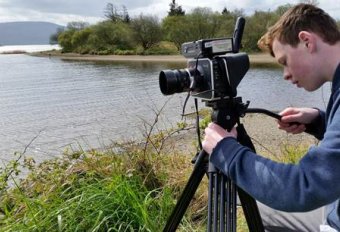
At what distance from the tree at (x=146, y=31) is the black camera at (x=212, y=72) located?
184 ft

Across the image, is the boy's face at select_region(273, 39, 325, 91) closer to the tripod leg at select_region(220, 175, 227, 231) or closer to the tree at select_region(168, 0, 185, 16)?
the tripod leg at select_region(220, 175, 227, 231)

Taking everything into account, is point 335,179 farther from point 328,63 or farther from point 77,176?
point 77,176

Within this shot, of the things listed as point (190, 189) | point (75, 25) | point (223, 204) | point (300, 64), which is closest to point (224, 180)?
point (223, 204)

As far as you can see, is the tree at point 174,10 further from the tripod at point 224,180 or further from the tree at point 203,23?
the tripod at point 224,180

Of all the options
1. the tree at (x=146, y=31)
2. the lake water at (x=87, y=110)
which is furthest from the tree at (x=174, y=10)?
the lake water at (x=87, y=110)

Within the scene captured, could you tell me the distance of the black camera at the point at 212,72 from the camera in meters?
1.52

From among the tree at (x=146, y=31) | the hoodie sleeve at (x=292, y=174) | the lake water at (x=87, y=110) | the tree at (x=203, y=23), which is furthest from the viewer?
the tree at (x=146, y=31)

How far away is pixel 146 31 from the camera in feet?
190

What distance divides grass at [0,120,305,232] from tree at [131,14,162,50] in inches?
2130

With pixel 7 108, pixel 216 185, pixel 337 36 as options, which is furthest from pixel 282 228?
pixel 7 108

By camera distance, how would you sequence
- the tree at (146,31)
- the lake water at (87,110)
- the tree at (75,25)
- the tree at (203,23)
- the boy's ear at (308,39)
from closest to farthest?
the boy's ear at (308,39) < the lake water at (87,110) < the tree at (203,23) < the tree at (146,31) < the tree at (75,25)

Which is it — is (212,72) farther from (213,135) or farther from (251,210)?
(251,210)

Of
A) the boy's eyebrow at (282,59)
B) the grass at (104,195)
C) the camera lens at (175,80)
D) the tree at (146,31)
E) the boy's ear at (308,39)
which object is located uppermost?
the boy's ear at (308,39)

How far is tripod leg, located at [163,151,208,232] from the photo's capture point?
1646 millimetres
